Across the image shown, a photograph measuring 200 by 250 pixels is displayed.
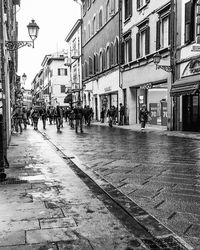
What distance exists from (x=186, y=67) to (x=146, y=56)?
510 centimetres

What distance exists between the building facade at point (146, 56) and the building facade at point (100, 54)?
1.99 metres

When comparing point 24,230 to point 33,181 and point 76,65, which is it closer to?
point 33,181

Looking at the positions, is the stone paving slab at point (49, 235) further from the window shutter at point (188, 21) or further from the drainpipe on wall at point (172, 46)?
the drainpipe on wall at point (172, 46)

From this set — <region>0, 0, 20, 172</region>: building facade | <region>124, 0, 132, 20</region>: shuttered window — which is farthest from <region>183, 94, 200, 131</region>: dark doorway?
<region>124, 0, 132, 20</region>: shuttered window

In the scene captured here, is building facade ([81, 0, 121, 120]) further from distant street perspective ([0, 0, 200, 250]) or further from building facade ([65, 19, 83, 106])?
distant street perspective ([0, 0, 200, 250])

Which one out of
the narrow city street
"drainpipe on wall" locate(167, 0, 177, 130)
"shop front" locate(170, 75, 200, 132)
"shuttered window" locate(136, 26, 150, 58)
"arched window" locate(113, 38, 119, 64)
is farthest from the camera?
"arched window" locate(113, 38, 119, 64)

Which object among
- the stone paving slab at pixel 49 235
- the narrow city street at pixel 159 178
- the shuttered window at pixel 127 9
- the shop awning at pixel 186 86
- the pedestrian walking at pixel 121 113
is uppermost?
the shuttered window at pixel 127 9

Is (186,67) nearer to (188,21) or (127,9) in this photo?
(188,21)

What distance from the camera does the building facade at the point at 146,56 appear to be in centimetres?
1989

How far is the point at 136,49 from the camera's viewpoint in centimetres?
2406

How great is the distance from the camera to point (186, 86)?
16.4 m

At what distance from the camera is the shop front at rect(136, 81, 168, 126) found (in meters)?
21.1

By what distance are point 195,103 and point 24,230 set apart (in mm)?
14394

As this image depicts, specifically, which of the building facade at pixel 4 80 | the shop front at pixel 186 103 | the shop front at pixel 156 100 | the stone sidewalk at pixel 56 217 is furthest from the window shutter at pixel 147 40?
the stone sidewalk at pixel 56 217
